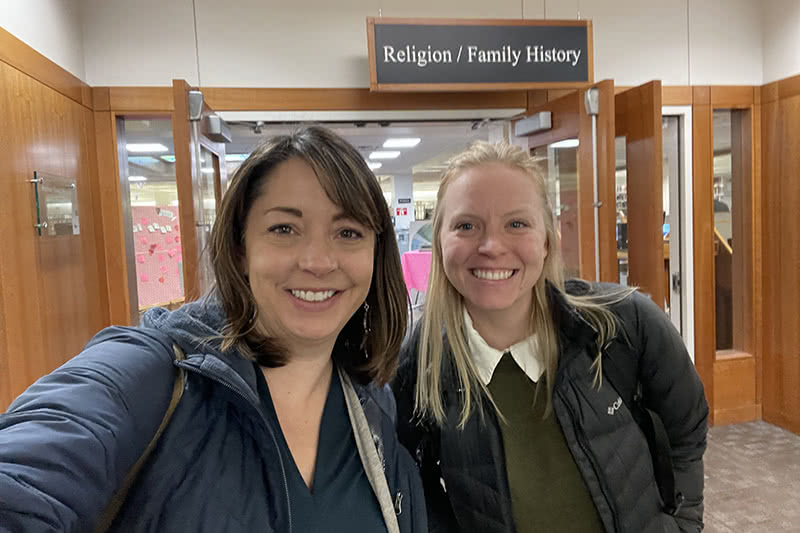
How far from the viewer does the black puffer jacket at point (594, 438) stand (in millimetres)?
1247

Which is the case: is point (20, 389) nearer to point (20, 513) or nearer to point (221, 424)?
point (221, 424)

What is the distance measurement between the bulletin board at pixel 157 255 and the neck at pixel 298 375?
2750mm

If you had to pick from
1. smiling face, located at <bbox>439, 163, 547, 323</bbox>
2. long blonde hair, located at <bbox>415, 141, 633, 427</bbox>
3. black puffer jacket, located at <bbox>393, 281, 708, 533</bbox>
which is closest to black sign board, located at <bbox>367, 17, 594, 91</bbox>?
long blonde hair, located at <bbox>415, 141, 633, 427</bbox>

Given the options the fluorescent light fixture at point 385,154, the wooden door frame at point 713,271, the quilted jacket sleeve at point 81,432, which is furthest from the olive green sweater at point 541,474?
the fluorescent light fixture at point 385,154

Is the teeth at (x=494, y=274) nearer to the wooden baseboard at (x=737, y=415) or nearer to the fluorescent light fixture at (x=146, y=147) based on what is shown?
the wooden baseboard at (x=737, y=415)

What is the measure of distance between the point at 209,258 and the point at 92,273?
2.50 meters

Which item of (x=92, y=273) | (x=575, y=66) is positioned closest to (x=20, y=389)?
(x=92, y=273)

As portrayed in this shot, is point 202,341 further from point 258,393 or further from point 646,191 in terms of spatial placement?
point 646,191

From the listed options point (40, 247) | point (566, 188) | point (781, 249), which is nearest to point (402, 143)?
point (566, 188)

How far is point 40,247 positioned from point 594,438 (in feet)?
8.30

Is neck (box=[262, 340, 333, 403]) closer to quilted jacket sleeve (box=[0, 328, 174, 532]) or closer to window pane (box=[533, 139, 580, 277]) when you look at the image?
quilted jacket sleeve (box=[0, 328, 174, 532])

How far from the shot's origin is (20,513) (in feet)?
1.88

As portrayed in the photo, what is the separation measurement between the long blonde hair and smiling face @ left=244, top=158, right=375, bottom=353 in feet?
1.47

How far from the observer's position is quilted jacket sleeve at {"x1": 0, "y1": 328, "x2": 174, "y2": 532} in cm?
59
